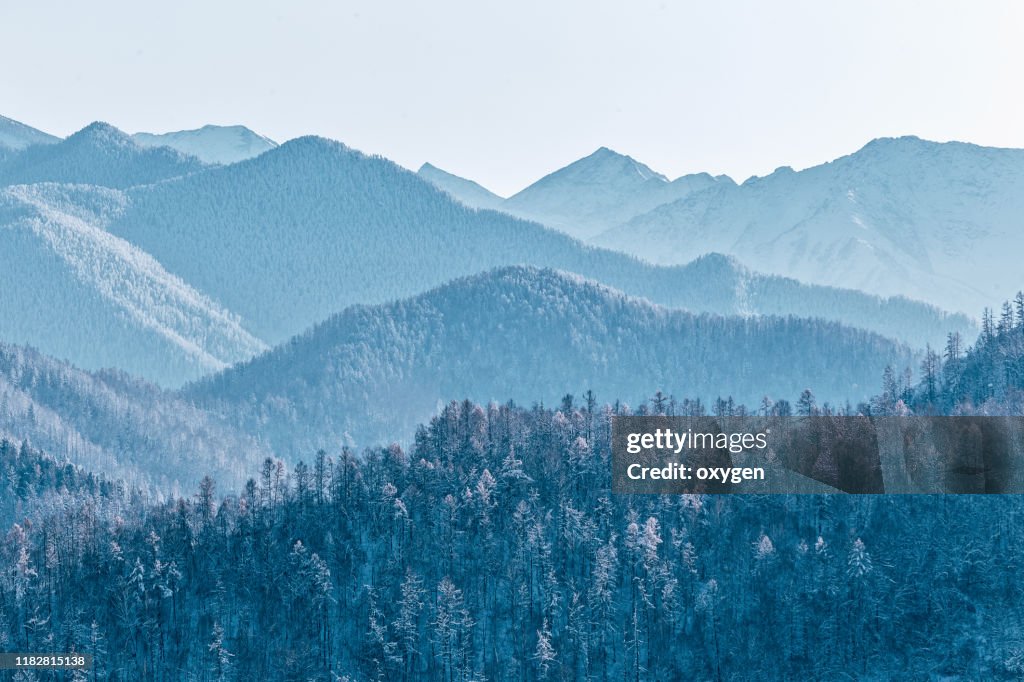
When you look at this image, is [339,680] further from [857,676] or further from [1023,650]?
[1023,650]

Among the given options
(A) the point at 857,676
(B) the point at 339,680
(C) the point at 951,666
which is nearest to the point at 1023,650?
(C) the point at 951,666

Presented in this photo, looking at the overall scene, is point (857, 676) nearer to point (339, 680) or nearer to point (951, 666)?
point (951, 666)

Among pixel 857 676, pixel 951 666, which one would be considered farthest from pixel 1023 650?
pixel 857 676

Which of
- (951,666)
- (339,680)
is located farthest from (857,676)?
(339,680)

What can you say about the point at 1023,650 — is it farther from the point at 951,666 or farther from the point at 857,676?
the point at 857,676

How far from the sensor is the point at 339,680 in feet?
650

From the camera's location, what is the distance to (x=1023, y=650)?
197 metres

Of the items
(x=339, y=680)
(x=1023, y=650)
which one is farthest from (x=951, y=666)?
(x=339, y=680)

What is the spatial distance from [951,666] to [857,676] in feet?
40.9

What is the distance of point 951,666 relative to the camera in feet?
649

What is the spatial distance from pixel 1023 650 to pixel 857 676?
22.1 meters

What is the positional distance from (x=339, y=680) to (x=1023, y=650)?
9159cm

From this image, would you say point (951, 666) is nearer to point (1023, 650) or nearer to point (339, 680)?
point (1023, 650)
